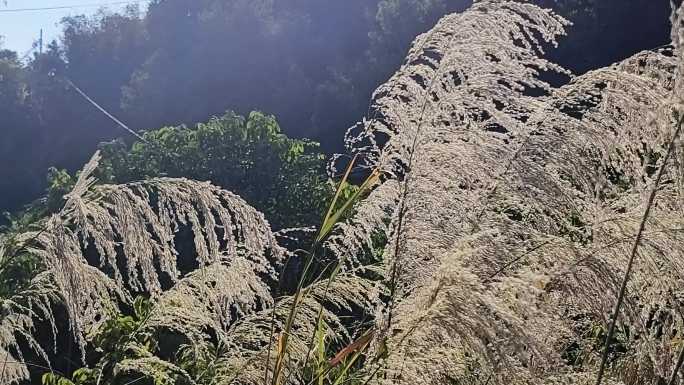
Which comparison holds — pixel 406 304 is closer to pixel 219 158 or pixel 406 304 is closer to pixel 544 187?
pixel 544 187

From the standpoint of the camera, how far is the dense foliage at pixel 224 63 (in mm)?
20047

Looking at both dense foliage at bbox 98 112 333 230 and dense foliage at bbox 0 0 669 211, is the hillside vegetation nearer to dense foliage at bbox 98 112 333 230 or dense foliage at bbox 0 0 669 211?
dense foliage at bbox 98 112 333 230

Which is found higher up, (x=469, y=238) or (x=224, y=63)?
(x=469, y=238)

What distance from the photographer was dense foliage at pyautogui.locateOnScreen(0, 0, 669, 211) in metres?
20.0

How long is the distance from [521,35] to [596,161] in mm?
349

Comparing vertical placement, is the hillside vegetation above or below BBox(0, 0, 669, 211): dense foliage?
above

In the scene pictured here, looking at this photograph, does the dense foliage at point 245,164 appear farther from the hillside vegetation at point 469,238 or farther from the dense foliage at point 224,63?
the hillside vegetation at point 469,238

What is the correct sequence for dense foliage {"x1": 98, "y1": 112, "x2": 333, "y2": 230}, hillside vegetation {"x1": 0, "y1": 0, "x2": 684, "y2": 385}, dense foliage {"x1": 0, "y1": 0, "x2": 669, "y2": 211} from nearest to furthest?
hillside vegetation {"x1": 0, "y1": 0, "x2": 684, "y2": 385}
dense foliage {"x1": 98, "y1": 112, "x2": 333, "y2": 230}
dense foliage {"x1": 0, "y1": 0, "x2": 669, "y2": 211}

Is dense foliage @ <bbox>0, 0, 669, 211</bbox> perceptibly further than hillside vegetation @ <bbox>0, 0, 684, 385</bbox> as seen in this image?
Yes

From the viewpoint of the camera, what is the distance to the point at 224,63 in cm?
3650

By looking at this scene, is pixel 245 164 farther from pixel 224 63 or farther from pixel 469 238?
pixel 224 63

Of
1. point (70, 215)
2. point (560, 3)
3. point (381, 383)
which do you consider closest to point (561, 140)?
point (381, 383)

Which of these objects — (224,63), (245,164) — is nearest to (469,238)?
(245,164)

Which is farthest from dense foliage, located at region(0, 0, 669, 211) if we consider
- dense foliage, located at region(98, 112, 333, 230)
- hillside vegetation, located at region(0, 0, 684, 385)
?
hillside vegetation, located at region(0, 0, 684, 385)
